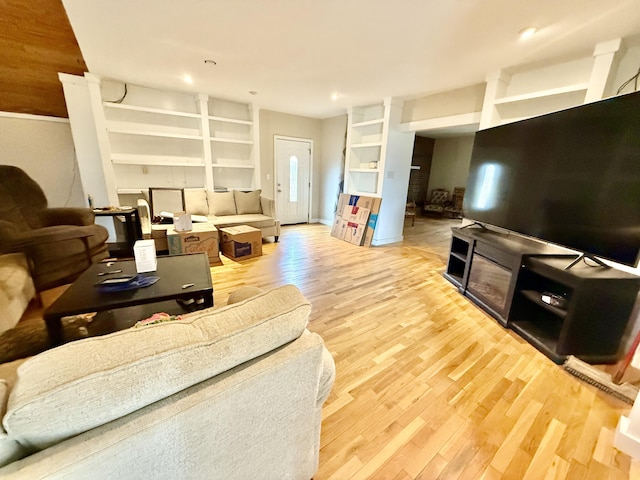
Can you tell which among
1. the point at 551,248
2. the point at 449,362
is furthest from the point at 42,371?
the point at 551,248

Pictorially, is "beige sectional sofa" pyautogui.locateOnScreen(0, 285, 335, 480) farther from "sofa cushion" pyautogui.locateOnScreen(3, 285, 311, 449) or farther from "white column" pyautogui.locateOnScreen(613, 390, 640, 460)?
"white column" pyautogui.locateOnScreen(613, 390, 640, 460)

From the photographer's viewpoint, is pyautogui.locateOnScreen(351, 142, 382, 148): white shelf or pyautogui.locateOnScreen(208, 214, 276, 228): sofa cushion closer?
pyautogui.locateOnScreen(208, 214, 276, 228): sofa cushion

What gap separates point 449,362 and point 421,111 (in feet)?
12.2

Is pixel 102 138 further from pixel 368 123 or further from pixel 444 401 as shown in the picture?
pixel 444 401

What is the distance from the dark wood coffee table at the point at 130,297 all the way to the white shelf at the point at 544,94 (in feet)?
11.5

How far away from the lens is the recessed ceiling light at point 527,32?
215 cm

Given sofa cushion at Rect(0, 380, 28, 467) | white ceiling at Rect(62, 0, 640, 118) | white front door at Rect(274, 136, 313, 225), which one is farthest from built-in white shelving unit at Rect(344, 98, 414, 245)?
sofa cushion at Rect(0, 380, 28, 467)

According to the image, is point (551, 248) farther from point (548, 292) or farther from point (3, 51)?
point (3, 51)

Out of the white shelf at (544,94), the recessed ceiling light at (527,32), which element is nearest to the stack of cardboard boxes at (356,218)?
the white shelf at (544,94)

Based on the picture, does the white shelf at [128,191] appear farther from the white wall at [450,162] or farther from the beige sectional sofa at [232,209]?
the white wall at [450,162]

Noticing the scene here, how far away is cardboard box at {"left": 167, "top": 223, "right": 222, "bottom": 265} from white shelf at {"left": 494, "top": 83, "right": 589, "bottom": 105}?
3.75 meters

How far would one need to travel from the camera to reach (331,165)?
603 cm

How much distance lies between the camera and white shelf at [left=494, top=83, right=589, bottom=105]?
2434 millimetres

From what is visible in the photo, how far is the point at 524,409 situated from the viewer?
1.51 meters
